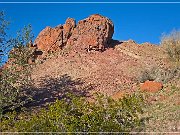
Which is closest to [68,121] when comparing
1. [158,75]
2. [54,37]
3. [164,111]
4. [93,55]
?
[164,111]

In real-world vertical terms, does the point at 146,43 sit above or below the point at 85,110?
above

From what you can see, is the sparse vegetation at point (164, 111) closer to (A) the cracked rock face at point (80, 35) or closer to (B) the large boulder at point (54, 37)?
(A) the cracked rock face at point (80, 35)

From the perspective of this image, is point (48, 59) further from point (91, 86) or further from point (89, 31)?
point (91, 86)

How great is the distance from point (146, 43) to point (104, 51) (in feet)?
28.6

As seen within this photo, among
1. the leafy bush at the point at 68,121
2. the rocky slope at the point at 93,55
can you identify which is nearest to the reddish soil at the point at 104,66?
the rocky slope at the point at 93,55

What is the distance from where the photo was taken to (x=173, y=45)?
3459cm

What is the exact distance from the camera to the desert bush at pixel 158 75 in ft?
89.2

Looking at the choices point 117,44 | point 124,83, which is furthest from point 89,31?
point 124,83

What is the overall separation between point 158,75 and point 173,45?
750cm

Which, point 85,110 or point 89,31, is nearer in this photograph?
point 85,110

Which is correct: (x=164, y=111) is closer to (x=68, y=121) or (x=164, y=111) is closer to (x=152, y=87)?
(x=152, y=87)

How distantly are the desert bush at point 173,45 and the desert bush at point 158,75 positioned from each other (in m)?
4.91

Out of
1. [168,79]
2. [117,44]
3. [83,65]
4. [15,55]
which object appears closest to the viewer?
[15,55]

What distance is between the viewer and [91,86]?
27.9 meters
